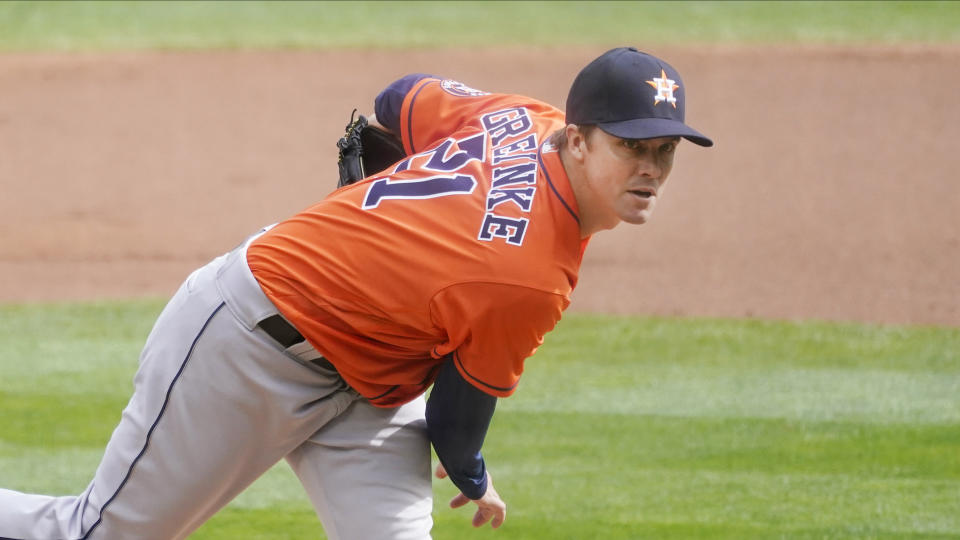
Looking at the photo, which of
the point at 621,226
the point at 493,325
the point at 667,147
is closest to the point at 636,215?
the point at 667,147

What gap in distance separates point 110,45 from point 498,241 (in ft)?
31.8

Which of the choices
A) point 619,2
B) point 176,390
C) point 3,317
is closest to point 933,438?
point 176,390

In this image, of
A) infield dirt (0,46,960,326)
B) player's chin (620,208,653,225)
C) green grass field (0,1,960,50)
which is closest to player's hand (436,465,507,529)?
player's chin (620,208,653,225)

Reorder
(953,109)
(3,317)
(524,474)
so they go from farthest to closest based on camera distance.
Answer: (953,109), (3,317), (524,474)

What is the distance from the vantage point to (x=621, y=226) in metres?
8.31

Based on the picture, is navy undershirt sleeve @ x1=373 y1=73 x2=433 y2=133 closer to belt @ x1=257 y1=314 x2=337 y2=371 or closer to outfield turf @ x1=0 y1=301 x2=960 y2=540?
belt @ x1=257 y1=314 x2=337 y2=371

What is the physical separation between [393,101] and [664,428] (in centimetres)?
236

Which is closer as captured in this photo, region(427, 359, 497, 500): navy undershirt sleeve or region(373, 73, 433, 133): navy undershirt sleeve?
region(427, 359, 497, 500): navy undershirt sleeve

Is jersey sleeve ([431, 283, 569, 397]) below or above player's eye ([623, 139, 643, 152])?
below

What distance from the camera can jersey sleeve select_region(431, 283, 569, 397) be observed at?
2.60 meters

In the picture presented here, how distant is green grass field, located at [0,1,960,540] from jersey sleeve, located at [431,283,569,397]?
66.5 inches

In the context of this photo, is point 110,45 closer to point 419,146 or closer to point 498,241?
point 419,146

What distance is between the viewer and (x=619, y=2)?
12.5 meters

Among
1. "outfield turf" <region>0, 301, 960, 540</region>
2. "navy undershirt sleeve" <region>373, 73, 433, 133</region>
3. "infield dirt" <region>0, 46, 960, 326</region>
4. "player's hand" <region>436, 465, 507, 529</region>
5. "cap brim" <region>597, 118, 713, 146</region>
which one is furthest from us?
"infield dirt" <region>0, 46, 960, 326</region>
